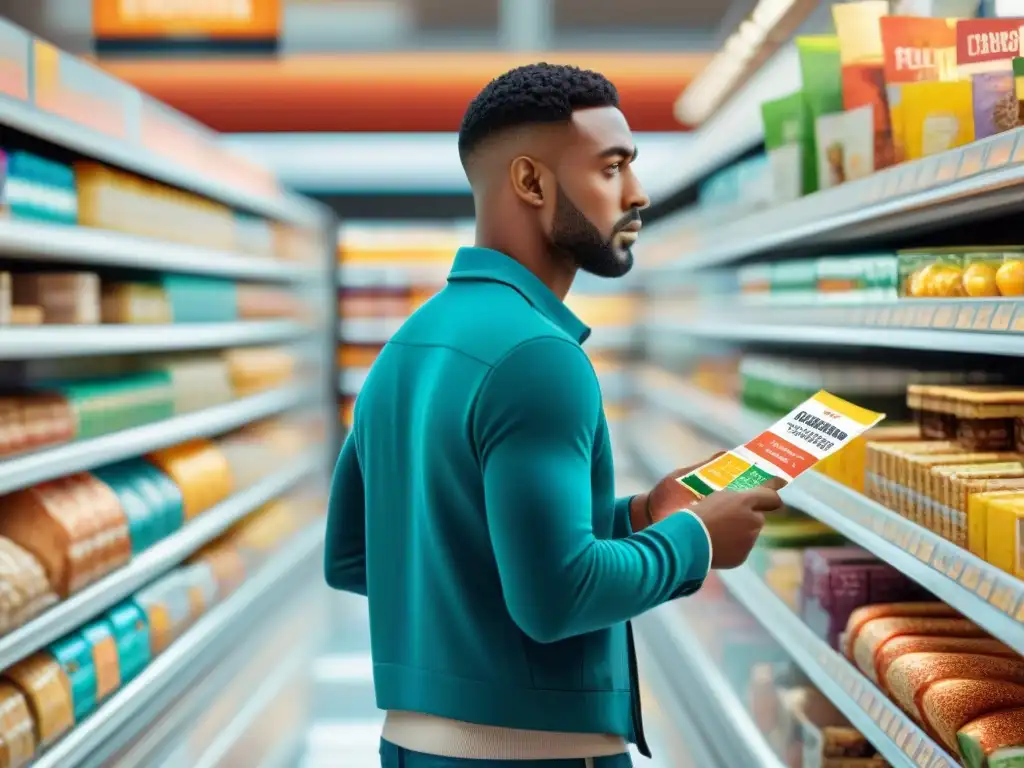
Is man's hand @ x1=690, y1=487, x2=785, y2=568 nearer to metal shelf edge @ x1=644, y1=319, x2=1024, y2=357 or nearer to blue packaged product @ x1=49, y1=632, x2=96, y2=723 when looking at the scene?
metal shelf edge @ x1=644, y1=319, x2=1024, y2=357

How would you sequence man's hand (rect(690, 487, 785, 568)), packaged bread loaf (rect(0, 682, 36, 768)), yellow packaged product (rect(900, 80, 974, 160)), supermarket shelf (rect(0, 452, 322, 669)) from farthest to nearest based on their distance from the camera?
supermarket shelf (rect(0, 452, 322, 669))
packaged bread loaf (rect(0, 682, 36, 768))
yellow packaged product (rect(900, 80, 974, 160))
man's hand (rect(690, 487, 785, 568))

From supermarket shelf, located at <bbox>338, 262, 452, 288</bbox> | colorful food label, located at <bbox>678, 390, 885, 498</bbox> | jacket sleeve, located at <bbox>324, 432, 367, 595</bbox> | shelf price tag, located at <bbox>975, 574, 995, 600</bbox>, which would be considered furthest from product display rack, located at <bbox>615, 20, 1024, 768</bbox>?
supermarket shelf, located at <bbox>338, 262, 452, 288</bbox>

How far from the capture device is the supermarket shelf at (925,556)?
1544 millimetres

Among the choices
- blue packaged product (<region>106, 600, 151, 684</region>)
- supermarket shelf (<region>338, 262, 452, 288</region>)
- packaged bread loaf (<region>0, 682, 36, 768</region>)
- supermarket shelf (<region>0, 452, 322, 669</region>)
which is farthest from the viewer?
supermarket shelf (<region>338, 262, 452, 288</region>)

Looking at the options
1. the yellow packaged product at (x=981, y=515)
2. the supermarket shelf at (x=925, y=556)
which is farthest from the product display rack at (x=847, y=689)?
the yellow packaged product at (x=981, y=515)

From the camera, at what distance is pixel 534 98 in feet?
4.90

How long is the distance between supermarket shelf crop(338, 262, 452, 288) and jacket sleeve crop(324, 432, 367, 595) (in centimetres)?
611

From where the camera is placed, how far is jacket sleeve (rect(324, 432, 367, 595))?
170cm

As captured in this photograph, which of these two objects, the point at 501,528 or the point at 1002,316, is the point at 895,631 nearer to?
the point at 1002,316

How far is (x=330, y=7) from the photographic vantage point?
7316 millimetres

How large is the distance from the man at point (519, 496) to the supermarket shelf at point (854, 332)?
44 cm

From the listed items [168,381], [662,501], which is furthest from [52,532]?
[662,501]

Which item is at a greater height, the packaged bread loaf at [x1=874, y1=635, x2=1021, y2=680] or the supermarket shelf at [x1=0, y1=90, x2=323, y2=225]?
the supermarket shelf at [x1=0, y1=90, x2=323, y2=225]

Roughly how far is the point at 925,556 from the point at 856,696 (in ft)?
1.60
